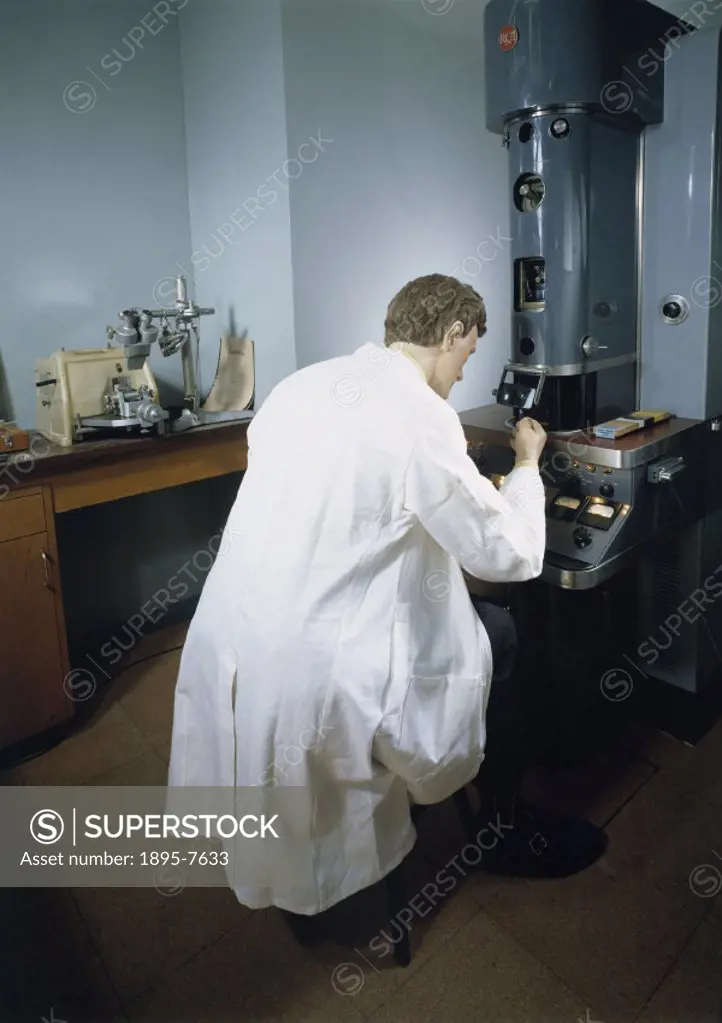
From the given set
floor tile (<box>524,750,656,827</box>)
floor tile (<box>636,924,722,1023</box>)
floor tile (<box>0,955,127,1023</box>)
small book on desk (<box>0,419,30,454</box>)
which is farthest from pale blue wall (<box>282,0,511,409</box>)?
floor tile (<box>636,924,722,1023</box>)

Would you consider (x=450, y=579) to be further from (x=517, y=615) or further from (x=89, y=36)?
(x=89, y=36)

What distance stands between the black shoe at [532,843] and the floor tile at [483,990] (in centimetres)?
19

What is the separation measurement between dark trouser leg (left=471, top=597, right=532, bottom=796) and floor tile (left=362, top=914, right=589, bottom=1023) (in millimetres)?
322

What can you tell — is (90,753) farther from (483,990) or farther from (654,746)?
(654,746)

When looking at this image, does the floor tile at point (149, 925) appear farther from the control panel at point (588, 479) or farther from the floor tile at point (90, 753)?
the control panel at point (588, 479)

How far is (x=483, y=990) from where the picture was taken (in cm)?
134

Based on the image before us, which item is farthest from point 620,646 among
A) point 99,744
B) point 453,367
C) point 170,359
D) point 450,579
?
point 170,359

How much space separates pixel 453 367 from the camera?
143 centimetres

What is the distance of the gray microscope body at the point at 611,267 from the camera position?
1.58m

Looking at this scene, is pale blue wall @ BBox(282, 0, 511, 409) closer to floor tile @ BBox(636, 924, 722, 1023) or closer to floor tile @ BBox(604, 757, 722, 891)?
floor tile @ BBox(604, 757, 722, 891)

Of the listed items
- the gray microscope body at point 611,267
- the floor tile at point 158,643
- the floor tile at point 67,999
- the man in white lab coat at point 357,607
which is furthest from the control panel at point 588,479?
the floor tile at point 158,643

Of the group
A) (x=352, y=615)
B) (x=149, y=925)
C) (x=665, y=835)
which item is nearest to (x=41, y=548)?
(x=149, y=925)

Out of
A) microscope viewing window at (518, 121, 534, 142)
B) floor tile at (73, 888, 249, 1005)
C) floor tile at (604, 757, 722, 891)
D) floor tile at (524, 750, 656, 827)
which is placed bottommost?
floor tile at (73, 888, 249, 1005)

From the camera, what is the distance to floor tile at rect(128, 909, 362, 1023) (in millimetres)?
1318
